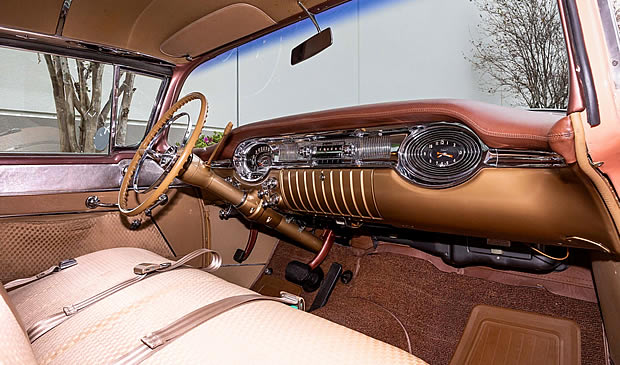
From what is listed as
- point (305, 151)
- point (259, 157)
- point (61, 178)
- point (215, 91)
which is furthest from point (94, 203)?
point (215, 91)

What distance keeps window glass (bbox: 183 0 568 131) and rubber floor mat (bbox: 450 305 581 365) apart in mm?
996

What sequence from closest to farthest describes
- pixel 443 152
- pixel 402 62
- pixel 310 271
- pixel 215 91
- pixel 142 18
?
pixel 443 152 < pixel 142 18 < pixel 310 271 < pixel 215 91 < pixel 402 62

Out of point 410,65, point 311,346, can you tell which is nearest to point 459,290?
point 311,346

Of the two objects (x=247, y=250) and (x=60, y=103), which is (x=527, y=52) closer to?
(x=247, y=250)

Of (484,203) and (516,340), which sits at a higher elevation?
(484,203)

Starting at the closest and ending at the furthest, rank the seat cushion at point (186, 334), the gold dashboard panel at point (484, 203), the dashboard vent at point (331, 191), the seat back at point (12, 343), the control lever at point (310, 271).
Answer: the seat back at point (12, 343) < the seat cushion at point (186, 334) < the gold dashboard panel at point (484, 203) < the dashboard vent at point (331, 191) < the control lever at point (310, 271)

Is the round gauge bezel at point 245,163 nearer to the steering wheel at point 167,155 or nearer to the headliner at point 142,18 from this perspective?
the steering wheel at point 167,155

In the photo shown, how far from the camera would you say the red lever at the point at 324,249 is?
8.10 feet

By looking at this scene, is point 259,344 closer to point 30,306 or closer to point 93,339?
point 93,339

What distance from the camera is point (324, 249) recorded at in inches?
98.7

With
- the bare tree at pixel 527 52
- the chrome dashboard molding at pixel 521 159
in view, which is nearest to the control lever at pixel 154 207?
the chrome dashboard molding at pixel 521 159

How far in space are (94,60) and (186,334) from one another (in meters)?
1.83

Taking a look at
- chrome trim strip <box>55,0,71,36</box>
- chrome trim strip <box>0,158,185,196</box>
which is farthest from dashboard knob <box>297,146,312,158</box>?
chrome trim strip <box>55,0,71,36</box>

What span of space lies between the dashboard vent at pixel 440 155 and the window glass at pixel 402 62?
0.38 meters
